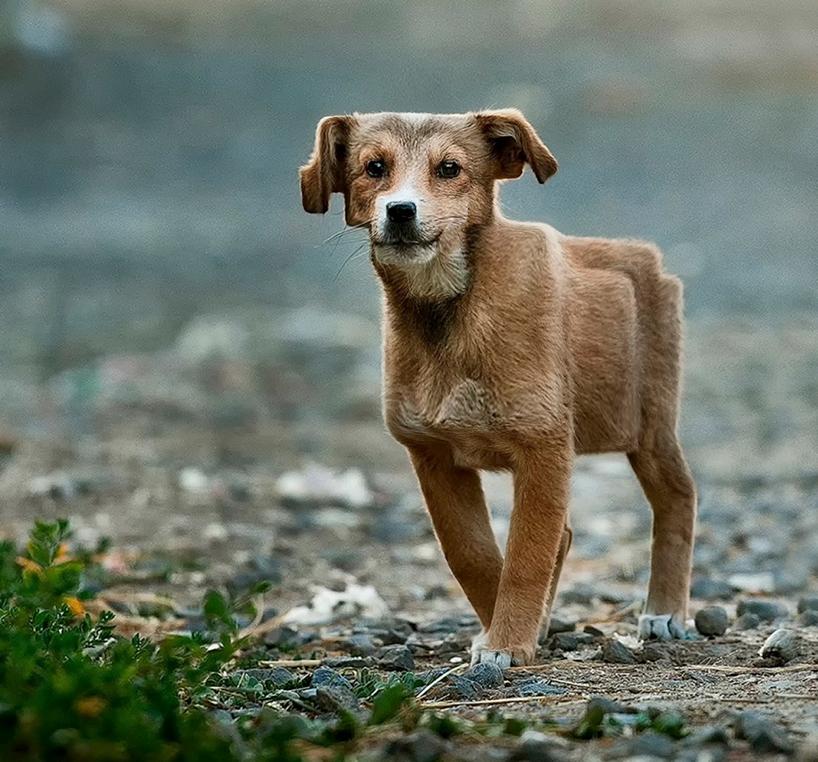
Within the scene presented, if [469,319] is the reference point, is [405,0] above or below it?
above

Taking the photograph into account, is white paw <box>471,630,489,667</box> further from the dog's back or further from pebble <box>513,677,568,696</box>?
the dog's back

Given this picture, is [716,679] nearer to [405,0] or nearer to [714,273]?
[714,273]

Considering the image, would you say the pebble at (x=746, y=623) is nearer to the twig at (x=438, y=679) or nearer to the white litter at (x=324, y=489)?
the twig at (x=438, y=679)

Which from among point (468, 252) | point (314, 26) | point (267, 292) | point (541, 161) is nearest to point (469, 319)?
point (468, 252)

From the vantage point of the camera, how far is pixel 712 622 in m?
6.54

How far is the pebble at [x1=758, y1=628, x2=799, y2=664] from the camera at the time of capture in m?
5.78

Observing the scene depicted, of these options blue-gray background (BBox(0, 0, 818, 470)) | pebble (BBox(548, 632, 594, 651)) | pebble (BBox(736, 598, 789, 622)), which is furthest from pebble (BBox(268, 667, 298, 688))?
blue-gray background (BBox(0, 0, 818, 470))

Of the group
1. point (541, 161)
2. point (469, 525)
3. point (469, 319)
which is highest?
point (541, 161)

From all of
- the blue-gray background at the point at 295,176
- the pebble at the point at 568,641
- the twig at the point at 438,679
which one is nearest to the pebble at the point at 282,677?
the twig at the point at 438,679

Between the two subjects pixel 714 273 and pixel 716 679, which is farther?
pixel 714 273

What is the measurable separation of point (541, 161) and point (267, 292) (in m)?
12.3

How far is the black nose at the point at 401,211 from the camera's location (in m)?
5.72

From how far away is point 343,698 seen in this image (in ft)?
16.4

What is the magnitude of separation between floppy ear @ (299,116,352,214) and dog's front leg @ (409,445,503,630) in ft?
3.26
